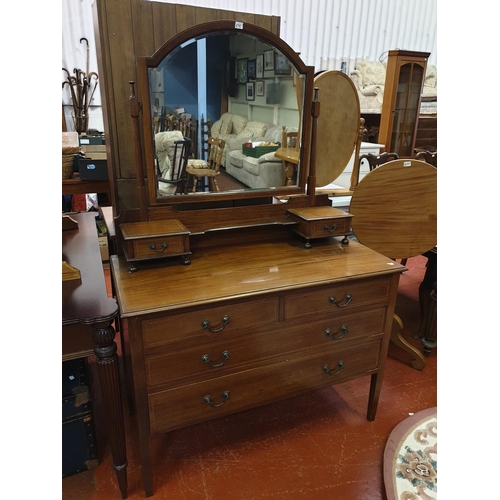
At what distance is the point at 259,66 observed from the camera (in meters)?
1.77

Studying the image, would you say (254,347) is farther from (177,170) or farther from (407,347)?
(407,347)

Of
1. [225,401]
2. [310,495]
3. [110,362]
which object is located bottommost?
[310,495]

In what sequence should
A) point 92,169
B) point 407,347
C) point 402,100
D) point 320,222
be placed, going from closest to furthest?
point 320,222 < point 92,169 < point 407,347 < point 402,100

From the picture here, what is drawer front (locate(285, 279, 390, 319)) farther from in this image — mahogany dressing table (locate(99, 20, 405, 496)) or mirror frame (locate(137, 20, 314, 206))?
mirror frame (locate(137, 20, 314, 206))

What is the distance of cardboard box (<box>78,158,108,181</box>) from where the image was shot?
7.32 feet

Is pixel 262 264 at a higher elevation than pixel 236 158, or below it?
below

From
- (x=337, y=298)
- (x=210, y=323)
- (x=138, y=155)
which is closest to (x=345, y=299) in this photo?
(x=337, y=298)

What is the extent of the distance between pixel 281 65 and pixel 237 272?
96 cm

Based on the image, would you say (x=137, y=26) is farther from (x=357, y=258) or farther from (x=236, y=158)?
(x=357, y=258)

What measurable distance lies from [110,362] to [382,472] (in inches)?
52.1

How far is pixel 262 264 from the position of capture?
5.72 feet

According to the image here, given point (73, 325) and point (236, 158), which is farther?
point (236, 158)

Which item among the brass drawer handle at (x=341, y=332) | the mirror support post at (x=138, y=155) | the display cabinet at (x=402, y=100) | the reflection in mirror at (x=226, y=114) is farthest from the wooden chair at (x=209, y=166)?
the display cabinet at (x=402, y=100)

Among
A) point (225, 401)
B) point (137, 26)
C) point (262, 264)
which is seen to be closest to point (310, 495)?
point (225, 401)
